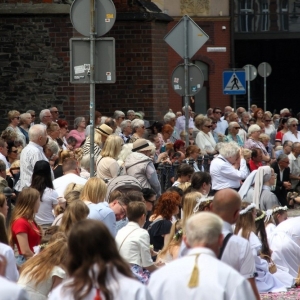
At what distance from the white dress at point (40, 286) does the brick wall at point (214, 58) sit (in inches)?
1742

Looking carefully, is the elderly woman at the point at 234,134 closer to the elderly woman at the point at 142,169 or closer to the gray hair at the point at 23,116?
the gray hair at the point at 23,116

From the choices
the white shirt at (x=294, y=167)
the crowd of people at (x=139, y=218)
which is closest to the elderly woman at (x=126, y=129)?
the crowd of people at (x=139, y=218)

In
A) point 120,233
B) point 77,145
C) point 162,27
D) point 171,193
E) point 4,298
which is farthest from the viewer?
point 162,27

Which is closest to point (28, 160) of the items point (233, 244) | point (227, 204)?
point (227, 204)

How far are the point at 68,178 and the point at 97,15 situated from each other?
6.52ft

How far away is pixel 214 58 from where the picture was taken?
53.0m

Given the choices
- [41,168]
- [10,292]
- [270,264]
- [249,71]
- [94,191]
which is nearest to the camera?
[10,292]

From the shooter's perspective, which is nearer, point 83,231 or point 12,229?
point 83,231

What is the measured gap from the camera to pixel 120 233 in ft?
31.9

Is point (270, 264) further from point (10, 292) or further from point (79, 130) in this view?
point (79, 130)

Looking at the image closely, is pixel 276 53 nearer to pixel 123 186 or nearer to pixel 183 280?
pixel 123 186

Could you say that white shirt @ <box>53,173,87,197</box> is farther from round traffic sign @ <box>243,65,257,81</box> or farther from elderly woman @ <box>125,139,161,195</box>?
round traffic sign @ <box>243,65,257,81</box>

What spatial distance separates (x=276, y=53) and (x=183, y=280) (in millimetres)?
A: 54573

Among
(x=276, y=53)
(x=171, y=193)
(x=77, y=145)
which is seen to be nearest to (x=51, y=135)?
(x=77, y=145)
